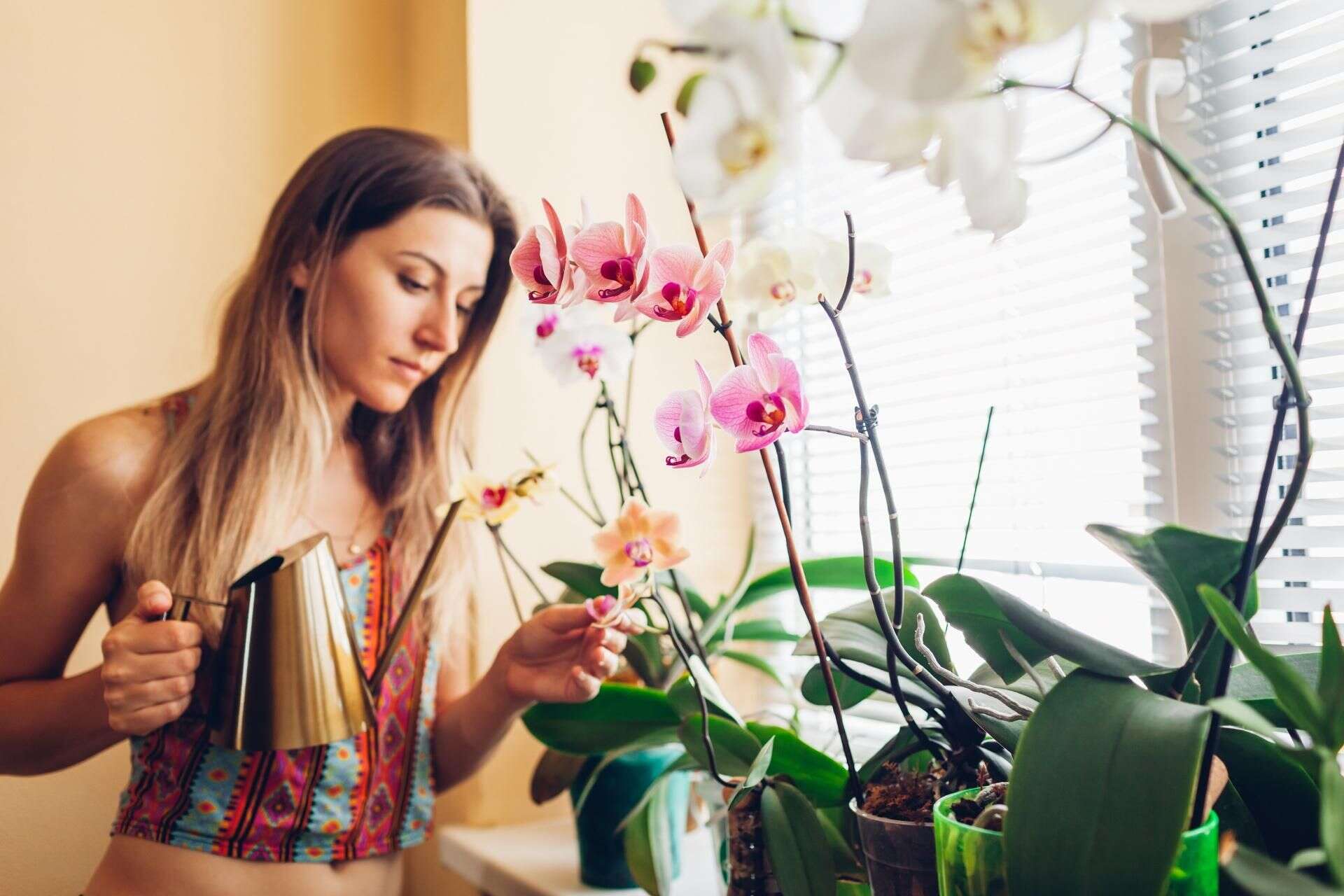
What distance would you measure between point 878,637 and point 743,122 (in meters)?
0.39

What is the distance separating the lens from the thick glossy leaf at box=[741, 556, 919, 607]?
787 mm

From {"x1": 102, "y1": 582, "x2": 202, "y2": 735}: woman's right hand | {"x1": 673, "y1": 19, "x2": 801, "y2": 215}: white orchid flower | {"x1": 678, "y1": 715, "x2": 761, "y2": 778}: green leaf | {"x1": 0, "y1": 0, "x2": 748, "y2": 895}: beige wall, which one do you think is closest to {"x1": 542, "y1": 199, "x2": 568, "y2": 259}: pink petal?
{"x1": 673, "y1": 19, "x2": 801, "y2": 215}: white orchid flower

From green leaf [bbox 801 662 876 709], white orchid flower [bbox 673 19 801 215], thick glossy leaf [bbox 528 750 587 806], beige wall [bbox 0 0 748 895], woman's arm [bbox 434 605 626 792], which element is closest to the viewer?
white orchid flower [bbox 673 19 801 215]

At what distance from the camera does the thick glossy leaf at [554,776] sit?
1066 millimetres

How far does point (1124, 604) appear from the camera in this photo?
91 cm

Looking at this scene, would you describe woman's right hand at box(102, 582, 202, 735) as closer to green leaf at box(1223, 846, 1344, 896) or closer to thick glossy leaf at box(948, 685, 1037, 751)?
thick glossy leaf at box(948, 685, 1037, 751)

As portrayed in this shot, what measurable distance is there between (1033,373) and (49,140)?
49.7 inches

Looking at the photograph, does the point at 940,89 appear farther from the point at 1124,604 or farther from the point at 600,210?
the point at 600,210

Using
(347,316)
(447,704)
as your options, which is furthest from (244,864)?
(347,316)

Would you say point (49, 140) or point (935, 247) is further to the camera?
point (49, 140)

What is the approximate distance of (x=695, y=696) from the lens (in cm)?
74

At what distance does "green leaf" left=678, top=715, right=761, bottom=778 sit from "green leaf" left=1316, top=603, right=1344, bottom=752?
1.22 ft

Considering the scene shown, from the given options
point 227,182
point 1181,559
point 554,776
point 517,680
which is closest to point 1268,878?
point 1181,559

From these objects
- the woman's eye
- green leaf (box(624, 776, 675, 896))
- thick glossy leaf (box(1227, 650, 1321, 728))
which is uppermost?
the woman's eye
